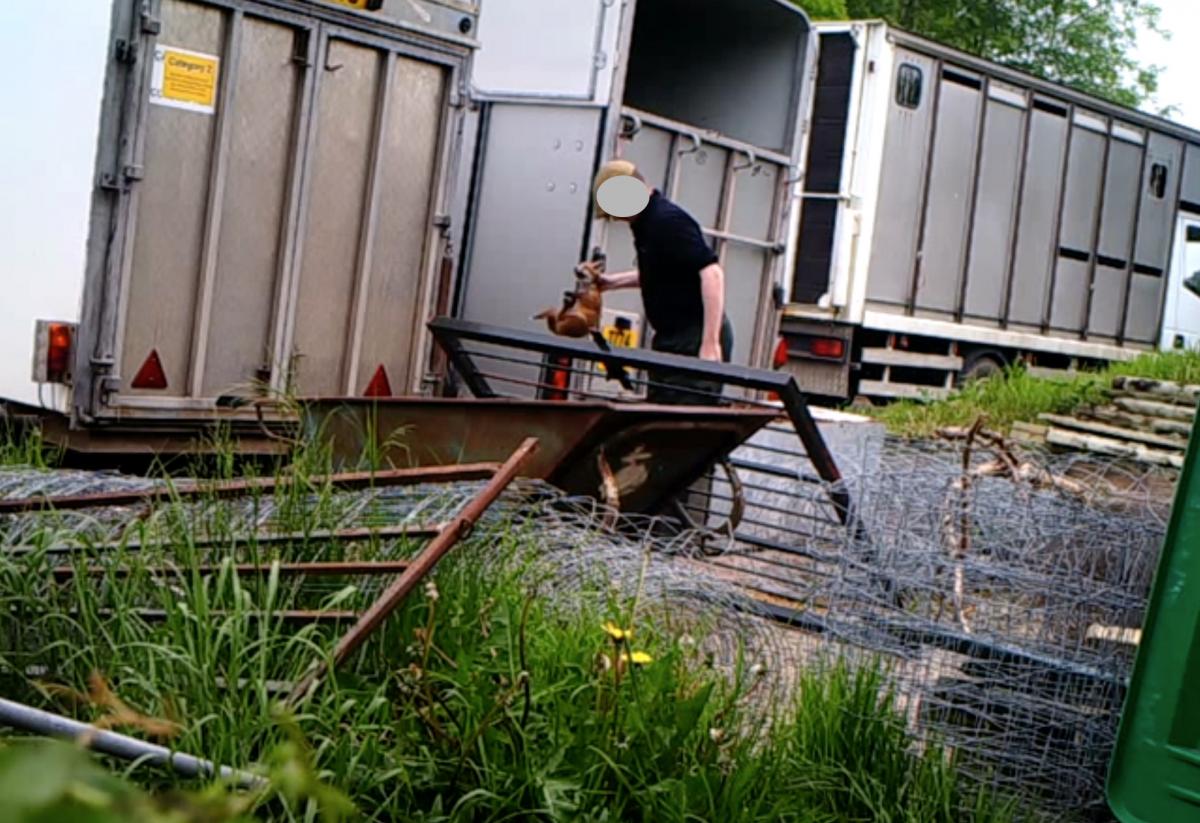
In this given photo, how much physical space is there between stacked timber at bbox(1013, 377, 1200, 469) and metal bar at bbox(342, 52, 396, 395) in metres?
7.33

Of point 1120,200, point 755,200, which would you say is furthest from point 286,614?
point 1120,200

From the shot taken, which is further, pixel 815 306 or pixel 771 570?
pixel 815 306

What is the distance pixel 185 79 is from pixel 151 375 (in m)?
1.29

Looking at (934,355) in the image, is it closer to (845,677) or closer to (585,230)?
(585,230)

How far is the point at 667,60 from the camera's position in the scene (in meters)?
11.2

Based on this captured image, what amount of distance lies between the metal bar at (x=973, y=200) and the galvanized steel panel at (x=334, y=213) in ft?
36.1

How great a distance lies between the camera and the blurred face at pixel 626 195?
8.09 metres

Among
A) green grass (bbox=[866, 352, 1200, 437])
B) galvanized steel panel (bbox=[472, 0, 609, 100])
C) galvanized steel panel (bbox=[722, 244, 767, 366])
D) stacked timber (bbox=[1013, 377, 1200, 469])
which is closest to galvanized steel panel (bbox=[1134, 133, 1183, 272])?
green grass (bbox=[866, 352, 1200, 437])

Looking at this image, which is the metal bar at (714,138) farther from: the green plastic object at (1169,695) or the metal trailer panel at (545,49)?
the green plastic object at (1169,695)

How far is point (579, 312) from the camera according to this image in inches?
325

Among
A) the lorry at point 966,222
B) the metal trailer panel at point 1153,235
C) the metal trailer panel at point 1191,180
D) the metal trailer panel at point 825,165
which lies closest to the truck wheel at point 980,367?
the lorry at point 966,222

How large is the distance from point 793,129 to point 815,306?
247 inches

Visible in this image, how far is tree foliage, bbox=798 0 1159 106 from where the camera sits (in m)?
32.4

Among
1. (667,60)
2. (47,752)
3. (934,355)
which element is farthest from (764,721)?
(934,355)
